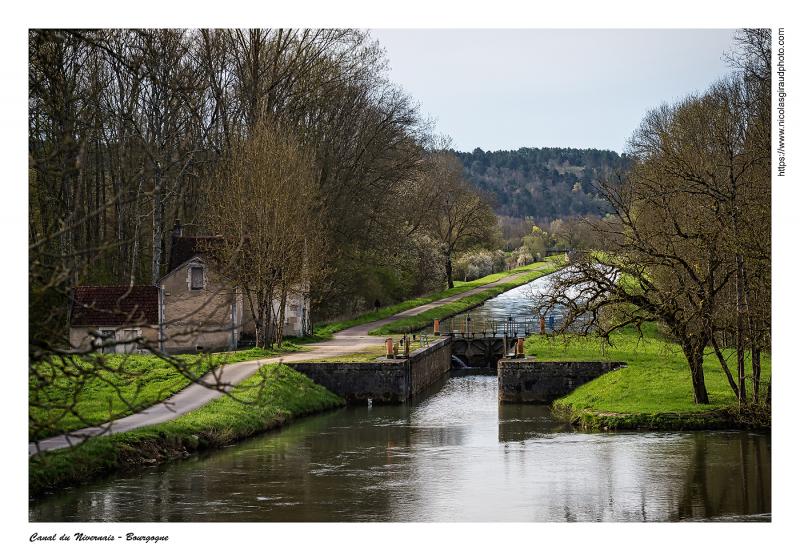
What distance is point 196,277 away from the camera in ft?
132

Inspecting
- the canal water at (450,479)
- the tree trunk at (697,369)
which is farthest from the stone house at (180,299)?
the tree trunk at (697,369)

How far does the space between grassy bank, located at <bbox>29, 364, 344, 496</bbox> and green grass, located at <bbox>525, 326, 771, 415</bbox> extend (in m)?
8.13

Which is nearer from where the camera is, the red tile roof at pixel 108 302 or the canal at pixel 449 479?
the canal at pixel 449 479

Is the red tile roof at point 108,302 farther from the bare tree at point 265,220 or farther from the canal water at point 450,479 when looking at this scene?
the canal water at point 450,479

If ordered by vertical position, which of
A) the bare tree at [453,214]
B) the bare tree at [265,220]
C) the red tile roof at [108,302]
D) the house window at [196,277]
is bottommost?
the red tile roof at [108,302]

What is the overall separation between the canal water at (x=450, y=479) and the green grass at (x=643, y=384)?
5.62 feet

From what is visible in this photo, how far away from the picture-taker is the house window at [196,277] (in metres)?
40.1

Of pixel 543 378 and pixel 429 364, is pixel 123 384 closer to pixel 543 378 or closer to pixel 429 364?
pixel 543 378

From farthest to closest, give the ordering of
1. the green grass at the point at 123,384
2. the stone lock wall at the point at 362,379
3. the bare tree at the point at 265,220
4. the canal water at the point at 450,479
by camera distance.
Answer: the bare tree at the point at 265,220 < the stone lock wall at the point at 362,379 < the green grass at the point at 123,384 < the canal water at the point at 450,479

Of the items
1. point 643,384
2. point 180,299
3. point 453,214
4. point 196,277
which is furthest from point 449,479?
point 453,214

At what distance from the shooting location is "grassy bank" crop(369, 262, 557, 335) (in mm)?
51634

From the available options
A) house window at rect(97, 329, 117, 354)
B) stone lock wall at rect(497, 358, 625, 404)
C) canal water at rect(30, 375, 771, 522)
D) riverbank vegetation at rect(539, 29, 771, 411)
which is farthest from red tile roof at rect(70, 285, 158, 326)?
riverbank vegetation at rect(539, 29, 771, 411)

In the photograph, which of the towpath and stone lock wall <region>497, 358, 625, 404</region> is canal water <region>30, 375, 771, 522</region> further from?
stone lock wall <region>497, 358, 625, 404</region>
